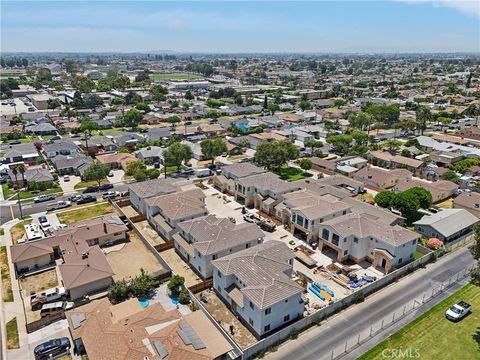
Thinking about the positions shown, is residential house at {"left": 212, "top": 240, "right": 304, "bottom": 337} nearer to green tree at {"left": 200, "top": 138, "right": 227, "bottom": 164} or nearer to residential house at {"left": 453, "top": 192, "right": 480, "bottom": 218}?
residential house at {"left": 453, "top": 192, "right": 480, "bottom": 218}

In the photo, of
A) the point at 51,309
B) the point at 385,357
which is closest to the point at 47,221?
the point at 51,309

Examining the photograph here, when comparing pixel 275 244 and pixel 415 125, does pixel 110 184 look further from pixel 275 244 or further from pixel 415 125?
pixel 415 125

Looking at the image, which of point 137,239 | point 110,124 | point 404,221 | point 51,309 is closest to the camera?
point 51,309

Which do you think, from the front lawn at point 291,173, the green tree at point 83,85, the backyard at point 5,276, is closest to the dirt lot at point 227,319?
the backyard at point 5,276

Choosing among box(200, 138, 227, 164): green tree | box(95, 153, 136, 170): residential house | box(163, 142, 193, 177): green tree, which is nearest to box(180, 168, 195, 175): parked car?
box(163, 142, 193, 177): green tree

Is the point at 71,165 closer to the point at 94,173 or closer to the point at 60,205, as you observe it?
the point at 94,173

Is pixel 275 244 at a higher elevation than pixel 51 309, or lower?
higher

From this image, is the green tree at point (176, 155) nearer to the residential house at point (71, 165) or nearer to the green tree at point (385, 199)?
the residential house at point (71, 165)
